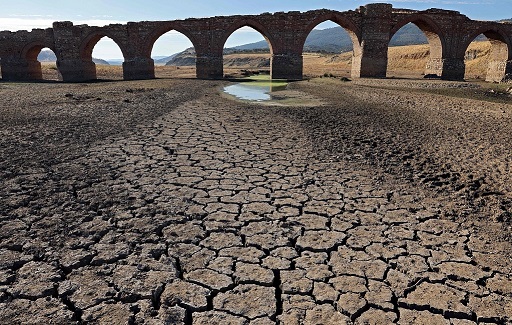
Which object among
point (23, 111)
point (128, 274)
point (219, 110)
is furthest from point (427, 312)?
point (23, 111)

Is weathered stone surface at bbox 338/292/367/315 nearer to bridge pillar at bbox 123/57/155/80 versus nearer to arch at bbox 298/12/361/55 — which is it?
arch at bbox 298/12/361/55

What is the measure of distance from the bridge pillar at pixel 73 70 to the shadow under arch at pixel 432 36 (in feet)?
64.5

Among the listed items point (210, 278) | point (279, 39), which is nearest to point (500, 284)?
point (210, 278)

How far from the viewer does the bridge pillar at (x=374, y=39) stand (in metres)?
22.2

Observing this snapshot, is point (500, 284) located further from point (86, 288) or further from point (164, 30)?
point (164, 30)

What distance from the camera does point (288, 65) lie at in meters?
23.1

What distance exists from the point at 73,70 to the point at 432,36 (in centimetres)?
2323

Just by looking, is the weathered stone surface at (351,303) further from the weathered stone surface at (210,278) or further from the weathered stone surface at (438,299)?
the weathered stone surface at (210,278)

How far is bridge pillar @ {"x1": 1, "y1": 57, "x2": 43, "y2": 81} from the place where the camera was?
23.4m

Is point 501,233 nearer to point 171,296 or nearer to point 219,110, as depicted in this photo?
point 171,296

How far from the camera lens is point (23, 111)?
9758 millimetres

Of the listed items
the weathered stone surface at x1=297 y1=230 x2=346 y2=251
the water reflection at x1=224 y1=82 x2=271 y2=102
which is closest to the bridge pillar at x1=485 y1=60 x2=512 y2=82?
the water reflection at x1=224 y1=82 x2=271 y2=102

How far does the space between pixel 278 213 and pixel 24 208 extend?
2.67 m

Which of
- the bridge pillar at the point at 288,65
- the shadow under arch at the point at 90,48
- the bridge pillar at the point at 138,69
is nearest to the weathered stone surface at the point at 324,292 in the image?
the bridge pillar at the point at 288,65
